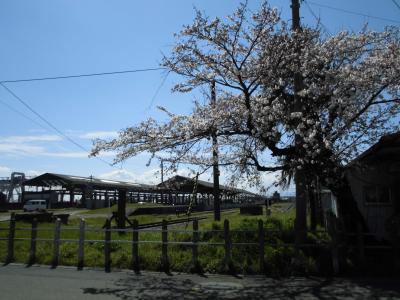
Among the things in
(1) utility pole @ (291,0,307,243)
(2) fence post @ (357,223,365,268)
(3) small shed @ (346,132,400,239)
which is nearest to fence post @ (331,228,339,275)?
(2) fence post @ (357,223,365,268)

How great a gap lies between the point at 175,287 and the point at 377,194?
969 centimetres

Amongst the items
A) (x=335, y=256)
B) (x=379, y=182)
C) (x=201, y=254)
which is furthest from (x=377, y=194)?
(x=201, y=254)

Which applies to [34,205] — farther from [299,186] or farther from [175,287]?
[175,287]

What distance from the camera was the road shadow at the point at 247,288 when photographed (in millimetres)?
8500

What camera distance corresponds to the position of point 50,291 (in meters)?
8.73

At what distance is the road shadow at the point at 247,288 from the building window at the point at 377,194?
21.2 ft

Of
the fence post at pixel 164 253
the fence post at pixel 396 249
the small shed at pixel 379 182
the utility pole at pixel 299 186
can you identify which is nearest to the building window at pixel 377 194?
the small shed at pixel 379 182

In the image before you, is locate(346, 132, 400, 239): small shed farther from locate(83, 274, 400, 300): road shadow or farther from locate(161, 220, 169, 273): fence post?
locate(161, 220, 169, 273): fence post

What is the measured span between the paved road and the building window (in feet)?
21.3

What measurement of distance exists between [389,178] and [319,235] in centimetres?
312

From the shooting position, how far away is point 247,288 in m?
9.27

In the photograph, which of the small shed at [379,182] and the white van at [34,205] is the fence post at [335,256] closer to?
the small shed at [379,182]

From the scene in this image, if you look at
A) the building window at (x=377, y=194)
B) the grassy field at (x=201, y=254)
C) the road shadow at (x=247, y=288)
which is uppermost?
the building window at (x=377, y=194)

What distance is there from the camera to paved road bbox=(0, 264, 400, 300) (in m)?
8.46
